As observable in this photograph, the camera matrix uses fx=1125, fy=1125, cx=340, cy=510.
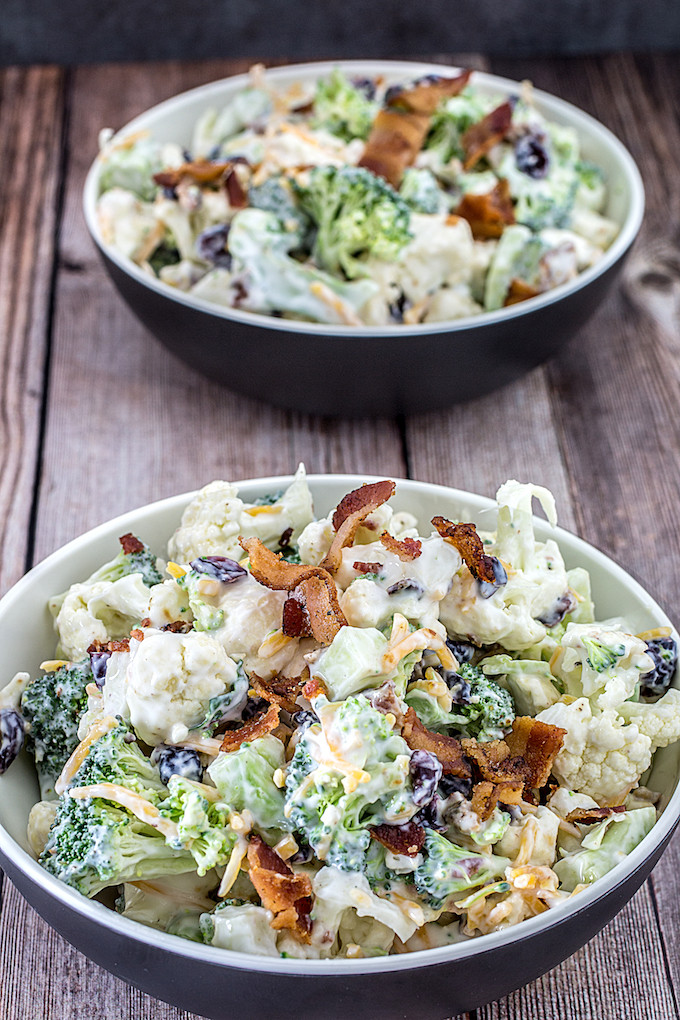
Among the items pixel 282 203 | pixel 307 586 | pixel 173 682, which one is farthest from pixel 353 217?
pixel 173 682

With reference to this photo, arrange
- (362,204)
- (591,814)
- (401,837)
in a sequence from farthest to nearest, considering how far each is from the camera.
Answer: (362,204), (591,814), (401,837)

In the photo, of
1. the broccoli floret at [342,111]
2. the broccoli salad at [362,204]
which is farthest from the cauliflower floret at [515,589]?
the broccoli floret at [342,111]

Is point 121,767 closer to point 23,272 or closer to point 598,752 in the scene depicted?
point 598,752

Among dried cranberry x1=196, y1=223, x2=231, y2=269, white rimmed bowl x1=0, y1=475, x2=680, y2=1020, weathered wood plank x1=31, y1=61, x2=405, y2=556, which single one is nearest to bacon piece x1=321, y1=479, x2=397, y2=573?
white rimmed bowl x1=0, y1=475, x2=680, y2=1020

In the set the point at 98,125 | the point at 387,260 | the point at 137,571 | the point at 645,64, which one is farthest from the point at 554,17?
the point at 137,571

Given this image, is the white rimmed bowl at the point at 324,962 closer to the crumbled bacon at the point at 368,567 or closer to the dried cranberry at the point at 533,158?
the crumbled bacon at the point at 368,567

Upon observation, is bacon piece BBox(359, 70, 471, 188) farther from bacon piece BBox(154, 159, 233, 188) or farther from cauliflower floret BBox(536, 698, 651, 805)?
cauliflower floret BBox(536, 698, 651, 805)

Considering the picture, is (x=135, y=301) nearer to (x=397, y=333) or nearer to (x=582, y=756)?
(x=397, y=333)
